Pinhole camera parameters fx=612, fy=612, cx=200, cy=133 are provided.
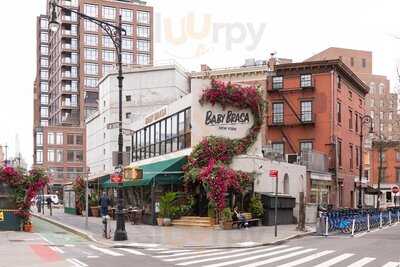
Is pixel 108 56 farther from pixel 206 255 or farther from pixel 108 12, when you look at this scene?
pixel 206 255

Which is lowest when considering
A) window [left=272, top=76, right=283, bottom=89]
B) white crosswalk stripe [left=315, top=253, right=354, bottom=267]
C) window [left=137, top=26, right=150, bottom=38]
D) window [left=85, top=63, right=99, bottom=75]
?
white crosswalk stripe [left=315, top=253, right=354, bottom=267]

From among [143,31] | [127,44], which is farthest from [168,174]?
[143,31]

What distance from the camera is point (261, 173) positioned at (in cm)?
3294

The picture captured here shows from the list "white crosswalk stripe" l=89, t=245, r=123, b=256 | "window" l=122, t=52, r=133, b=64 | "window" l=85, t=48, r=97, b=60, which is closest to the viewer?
"white crosswalk stripe" l=89, t=245, r=123, b=256

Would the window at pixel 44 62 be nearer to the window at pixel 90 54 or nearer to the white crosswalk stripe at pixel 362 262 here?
the window at pixel 90 54

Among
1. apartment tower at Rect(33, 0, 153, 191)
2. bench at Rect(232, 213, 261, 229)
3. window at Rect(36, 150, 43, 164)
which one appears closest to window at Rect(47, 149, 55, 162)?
apartment tower at Rect(33, 0, 153, 191)

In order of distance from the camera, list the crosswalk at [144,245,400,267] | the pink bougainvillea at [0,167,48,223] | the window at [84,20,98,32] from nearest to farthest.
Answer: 1. the crosswalk at [144,245,400,267]
2. the pink bougainvillea at [0,167,48,223]
3. the window at [84,20,98,32]

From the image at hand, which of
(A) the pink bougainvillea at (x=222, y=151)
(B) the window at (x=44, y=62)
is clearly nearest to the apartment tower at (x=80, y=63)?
(B) the window at (x=44, y=62)

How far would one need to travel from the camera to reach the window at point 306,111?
51.1 m

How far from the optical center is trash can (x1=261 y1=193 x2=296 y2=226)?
32250 millimetres

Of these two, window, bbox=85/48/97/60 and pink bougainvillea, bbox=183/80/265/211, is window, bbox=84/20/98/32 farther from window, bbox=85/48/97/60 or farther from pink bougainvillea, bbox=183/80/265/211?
pink bougainvillea, bbox=183/80/265/211

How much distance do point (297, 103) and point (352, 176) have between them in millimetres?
9873

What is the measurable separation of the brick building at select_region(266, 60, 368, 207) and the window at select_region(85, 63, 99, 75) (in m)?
87.5

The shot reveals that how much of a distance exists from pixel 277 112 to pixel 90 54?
8836 centimetres
